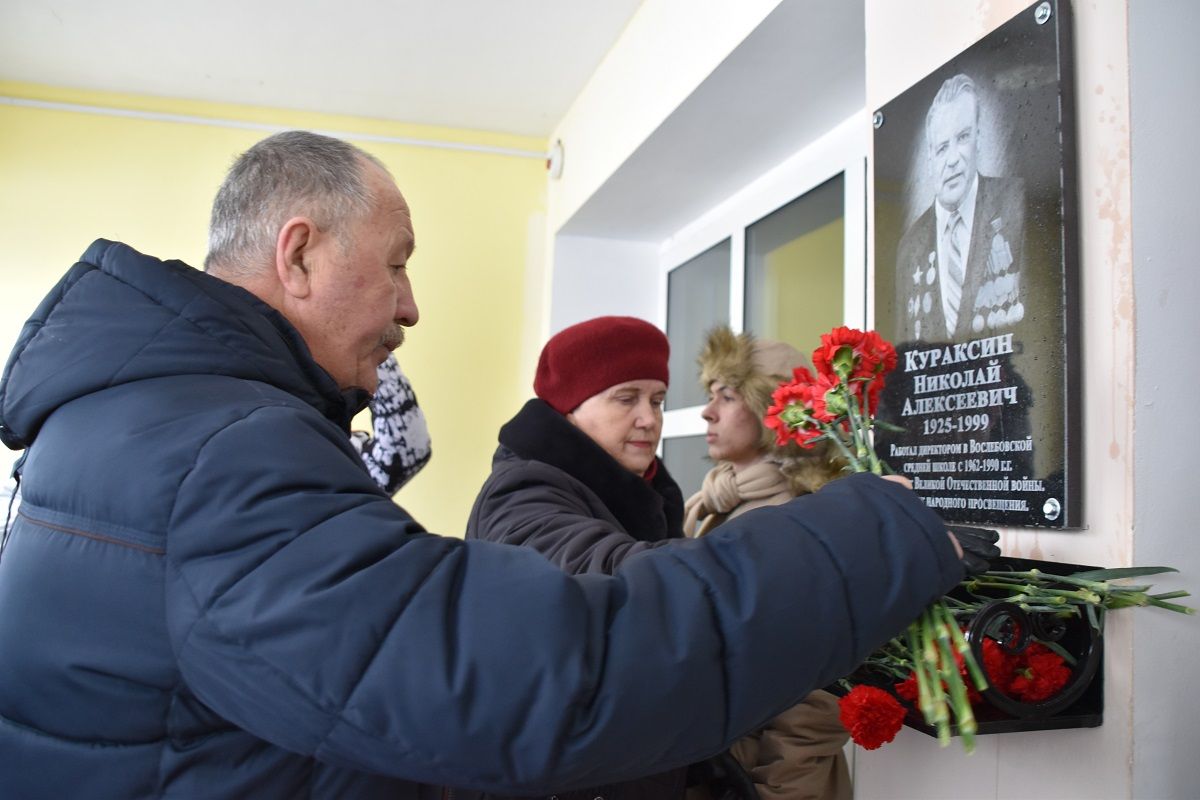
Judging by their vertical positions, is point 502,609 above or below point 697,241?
below

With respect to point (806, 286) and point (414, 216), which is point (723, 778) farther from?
point (414, 216)

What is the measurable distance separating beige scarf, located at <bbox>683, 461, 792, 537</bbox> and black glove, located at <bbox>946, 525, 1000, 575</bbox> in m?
1.04

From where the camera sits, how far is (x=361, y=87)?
132 inches

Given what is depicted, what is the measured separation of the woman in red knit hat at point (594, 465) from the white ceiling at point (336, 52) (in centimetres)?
144

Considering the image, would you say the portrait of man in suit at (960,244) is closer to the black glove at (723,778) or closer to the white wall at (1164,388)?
the white wall at (1164,388)

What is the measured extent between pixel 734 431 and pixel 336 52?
195 cm

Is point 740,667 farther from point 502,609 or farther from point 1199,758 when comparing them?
point 1199,758

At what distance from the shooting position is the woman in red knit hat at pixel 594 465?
1415mm

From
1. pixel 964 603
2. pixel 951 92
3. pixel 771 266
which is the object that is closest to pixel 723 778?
pixel 964 603

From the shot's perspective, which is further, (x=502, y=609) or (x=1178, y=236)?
(x=1178, y=236)

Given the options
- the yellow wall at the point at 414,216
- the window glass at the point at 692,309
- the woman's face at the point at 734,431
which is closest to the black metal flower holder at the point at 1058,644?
the woman's face at the point at 734,431

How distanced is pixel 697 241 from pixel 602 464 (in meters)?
1.77

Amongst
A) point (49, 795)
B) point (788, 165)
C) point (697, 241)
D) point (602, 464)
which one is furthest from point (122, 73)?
point (49, 795)

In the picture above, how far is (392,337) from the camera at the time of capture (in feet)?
3.21
